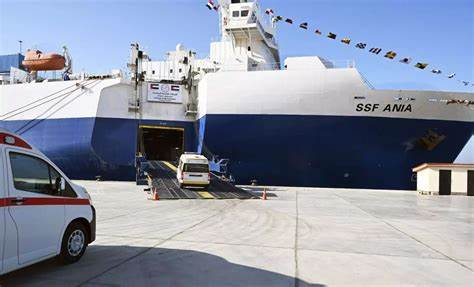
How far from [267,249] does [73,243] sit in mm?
3711

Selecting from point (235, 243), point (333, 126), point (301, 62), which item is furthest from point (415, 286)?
point (301, 62)

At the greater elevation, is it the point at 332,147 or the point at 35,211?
the point at 332,147

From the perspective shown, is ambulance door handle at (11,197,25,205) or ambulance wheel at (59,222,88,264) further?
ambulance wheel at (59,222,88,264)

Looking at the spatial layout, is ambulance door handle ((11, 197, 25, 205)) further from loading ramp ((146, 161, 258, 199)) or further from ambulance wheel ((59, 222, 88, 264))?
loading ramp ((146, 161, 258, 199))

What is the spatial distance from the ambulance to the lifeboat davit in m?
31.9

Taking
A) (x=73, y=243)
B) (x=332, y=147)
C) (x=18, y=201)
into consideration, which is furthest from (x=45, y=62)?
(x=18, y=201)

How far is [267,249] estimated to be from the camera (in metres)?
8.11

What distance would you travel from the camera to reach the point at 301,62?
85.3 ft

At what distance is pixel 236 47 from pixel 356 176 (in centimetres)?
1502

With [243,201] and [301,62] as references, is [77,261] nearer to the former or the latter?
[243,201]

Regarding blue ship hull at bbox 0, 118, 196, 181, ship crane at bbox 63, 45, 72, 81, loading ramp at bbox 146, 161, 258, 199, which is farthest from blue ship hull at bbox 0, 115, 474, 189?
ship crane at bbox 63, 45, 72, 81

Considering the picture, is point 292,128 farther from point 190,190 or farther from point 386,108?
point 190,190

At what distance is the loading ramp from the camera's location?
1902cm

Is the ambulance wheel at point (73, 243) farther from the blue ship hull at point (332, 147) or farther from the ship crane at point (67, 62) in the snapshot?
the ship crane at point (67, 62)
